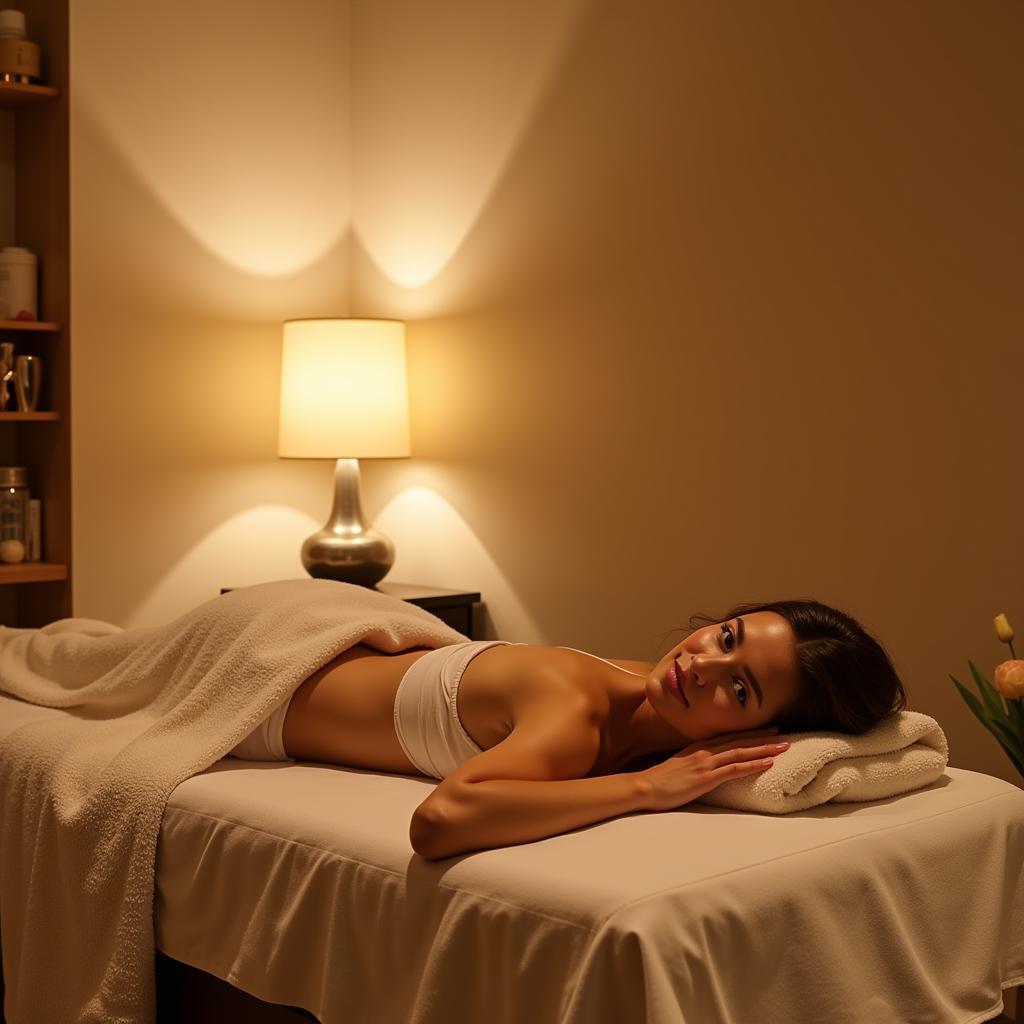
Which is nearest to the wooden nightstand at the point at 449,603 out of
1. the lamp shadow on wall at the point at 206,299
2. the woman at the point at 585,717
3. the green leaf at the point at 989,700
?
the lamp shadow on wall at the point at 206,299

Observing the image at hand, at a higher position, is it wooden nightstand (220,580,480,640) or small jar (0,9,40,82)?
small jar (0,9,40,82)

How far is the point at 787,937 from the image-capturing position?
1.41 m

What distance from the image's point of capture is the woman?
1531 millimetres

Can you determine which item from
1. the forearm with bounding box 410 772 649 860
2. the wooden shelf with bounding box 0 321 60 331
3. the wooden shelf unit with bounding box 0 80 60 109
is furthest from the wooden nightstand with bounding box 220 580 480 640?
the forearm with bounding box 410 772 649 860

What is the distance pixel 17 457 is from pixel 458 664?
2.19m

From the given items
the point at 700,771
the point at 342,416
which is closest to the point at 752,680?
the point at 700,771

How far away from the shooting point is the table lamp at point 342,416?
11.6 ft

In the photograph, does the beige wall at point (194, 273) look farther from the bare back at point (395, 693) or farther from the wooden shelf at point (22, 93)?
the bare back at point (395, 693)

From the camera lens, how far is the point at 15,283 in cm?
344

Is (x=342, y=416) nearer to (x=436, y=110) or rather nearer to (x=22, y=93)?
(x=436, y=110)

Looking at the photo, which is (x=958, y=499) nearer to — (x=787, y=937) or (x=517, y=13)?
(x=787, y=937)

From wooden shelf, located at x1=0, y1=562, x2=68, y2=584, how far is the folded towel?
2226 millimetres

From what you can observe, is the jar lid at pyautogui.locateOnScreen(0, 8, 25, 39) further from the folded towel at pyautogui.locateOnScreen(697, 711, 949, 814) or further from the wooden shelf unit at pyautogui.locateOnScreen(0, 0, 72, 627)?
the folded towel at pyautogui.locateOnScreen(697, 711, 949, 814)

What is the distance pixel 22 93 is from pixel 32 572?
4.09 feet
